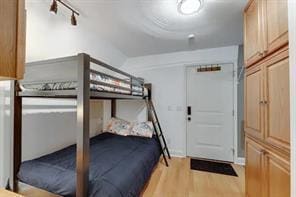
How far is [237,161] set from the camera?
10.7 feet

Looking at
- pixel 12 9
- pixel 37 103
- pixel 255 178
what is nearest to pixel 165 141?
pixel 255 178

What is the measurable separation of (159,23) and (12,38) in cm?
214

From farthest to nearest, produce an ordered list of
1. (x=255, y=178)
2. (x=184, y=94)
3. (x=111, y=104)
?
(x=111, y=104), (x=184, y=94), (x=255, y=178)

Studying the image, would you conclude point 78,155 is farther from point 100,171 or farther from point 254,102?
point 254,102

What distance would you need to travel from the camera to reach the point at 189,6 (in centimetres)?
188

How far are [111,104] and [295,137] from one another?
3.73 m

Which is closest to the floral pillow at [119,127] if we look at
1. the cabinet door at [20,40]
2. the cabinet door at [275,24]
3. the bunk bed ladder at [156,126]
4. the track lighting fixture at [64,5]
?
the bunk bed ladder at [156,126]

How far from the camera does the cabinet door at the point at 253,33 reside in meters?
1.53

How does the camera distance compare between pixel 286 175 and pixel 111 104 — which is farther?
pixel 111 104

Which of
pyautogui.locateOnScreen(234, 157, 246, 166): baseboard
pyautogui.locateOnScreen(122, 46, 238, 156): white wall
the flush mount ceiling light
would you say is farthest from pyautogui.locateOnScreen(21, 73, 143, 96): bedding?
pyautogui.locateOnScreen(234, 157, 246, 166): baseboard

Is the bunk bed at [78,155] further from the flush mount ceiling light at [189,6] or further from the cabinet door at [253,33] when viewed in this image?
the cabinet door at [253,33]

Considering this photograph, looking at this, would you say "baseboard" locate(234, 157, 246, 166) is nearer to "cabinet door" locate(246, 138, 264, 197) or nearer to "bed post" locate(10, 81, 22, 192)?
"cabinet door" locate(246, 138, 264, 197)

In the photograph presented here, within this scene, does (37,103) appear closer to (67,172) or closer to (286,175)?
(67,172)

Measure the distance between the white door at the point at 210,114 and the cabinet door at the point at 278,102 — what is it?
208cm
